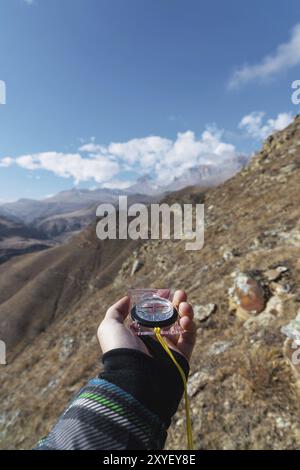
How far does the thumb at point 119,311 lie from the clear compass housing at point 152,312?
9cm

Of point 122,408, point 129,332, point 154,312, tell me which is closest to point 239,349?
point 154,312

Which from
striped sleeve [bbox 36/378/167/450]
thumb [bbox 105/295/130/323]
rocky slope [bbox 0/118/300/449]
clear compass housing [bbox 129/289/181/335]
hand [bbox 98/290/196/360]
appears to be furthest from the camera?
rocky slope [bbox 0/118/300/449]

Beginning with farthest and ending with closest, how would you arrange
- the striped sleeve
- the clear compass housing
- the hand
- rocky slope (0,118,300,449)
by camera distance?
1. rocky slope (0,118,300,449)
2. the clear compass housing
3. the hand
4. the striped sleeve

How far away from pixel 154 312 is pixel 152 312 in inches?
1.0

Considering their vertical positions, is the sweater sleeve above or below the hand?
below

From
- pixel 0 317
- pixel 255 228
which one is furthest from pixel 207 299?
pixel 0 317

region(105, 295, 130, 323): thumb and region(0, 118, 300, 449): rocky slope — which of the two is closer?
region(105, 295, 130, 323): thumb

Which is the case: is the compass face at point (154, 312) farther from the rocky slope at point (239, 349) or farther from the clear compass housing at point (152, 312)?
the rocky slope at point (239, 349)

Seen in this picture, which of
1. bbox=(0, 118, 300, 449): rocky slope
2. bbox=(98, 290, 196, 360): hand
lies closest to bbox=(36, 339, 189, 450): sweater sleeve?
bbox=(98, 290, 196, 360): hand

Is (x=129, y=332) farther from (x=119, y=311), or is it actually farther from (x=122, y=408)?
(x=122, y=408)

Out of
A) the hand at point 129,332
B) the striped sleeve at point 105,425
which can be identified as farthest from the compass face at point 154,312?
the striped sleeve at point 105,425

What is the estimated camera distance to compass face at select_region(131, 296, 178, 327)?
131 inches

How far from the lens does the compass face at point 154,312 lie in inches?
131

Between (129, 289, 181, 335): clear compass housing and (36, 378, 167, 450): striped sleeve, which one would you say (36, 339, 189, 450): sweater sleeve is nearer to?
(36, 378, 167, 450): striped sleeve
